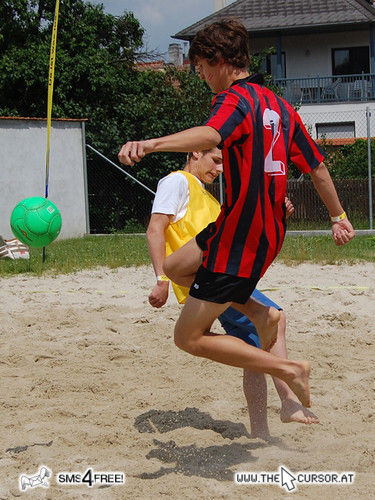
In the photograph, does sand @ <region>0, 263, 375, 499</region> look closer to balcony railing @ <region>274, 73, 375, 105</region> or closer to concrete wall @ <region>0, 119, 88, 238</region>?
concrete wall @ <region>0, 119, 88, 238</region>

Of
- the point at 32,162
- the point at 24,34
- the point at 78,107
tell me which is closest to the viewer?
the point at 32,162

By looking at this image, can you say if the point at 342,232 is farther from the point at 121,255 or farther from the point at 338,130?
the point at 338,130

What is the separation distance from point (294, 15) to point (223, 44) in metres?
29.0

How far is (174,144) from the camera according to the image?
2918mm

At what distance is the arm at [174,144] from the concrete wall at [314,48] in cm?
2865

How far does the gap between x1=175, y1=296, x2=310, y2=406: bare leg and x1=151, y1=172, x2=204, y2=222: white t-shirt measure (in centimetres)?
97

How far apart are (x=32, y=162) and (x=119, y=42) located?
1132cm

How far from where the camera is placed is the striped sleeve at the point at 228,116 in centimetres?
307

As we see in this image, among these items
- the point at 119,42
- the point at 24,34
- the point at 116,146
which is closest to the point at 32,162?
the point at 116,146

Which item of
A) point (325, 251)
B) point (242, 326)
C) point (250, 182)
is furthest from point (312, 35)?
point (250, 182)

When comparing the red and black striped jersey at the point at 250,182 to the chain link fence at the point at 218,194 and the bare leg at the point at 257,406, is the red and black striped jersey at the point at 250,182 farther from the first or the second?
the chain link fence at the point at 218,194

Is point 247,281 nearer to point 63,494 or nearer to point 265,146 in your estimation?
point 265,146

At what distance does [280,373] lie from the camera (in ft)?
11.2

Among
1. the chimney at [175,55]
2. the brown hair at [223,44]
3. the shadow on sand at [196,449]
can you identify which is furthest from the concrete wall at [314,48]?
the brown hair at [223,44]
